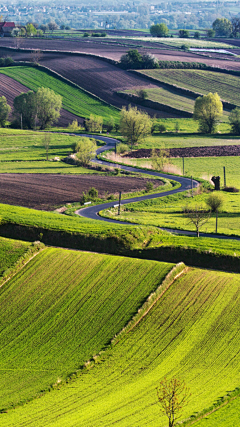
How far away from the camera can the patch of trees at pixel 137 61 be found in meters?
195

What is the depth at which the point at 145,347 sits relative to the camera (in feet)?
120

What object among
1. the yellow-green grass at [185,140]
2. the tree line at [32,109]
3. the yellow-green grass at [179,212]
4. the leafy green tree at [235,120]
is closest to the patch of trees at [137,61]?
the tree line at [32,109]

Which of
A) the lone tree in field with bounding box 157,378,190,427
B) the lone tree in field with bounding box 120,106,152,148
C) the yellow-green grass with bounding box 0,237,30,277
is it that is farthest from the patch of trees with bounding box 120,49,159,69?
the lone tree in field with bounding box 157,378,190,427

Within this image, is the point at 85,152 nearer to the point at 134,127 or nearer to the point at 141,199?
the point at 134,127

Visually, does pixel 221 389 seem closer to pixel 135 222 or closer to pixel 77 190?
pixel 135 222

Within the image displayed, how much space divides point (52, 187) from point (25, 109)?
2688 inches

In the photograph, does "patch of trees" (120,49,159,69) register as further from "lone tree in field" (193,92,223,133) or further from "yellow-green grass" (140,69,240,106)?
"lone tree in field" (193,92,223,133)

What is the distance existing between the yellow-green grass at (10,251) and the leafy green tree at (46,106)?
3914 inches

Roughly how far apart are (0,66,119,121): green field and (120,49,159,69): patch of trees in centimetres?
2676

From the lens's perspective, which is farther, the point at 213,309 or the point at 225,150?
the point at 225,150

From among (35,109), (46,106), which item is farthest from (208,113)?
(35,109)

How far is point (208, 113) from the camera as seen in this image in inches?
5891

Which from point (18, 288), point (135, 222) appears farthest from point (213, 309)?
point (135, 222)

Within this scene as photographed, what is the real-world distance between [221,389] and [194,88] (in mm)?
161053
